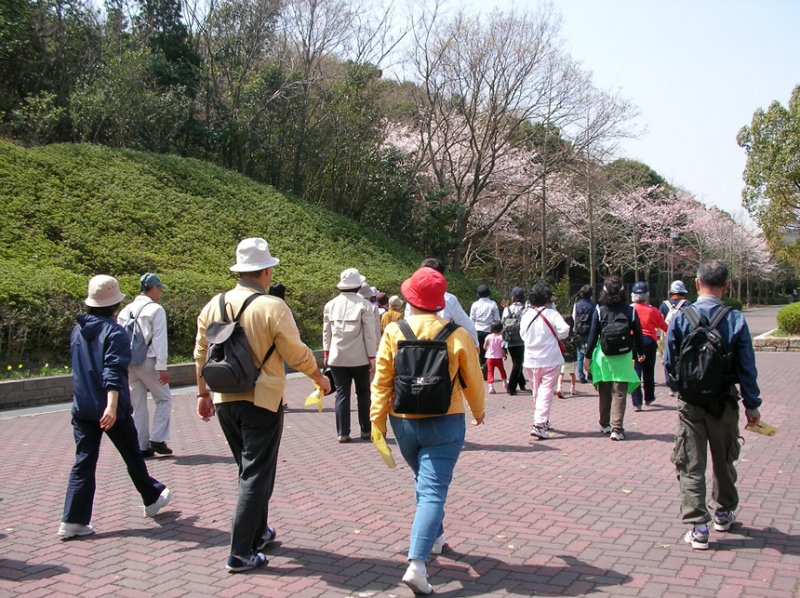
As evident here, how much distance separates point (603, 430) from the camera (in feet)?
27.8

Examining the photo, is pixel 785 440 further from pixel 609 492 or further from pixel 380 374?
pixel 380 374

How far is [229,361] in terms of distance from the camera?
164 inches

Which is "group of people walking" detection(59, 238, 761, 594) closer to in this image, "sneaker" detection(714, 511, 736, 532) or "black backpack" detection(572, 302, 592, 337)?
"sneaker" detection(714, 511, 736, 532)

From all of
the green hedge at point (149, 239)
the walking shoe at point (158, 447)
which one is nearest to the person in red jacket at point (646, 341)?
the walking shoe at point (158, 447)

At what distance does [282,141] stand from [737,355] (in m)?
23.1

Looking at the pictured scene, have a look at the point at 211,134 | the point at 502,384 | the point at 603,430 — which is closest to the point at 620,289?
the point at 603,430

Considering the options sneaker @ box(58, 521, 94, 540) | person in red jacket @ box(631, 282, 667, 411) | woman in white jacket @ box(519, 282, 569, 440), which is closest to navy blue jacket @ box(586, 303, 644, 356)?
woman in white jacket @ box(519, 282, 569, 440)

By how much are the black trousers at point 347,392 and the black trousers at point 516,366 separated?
414cm

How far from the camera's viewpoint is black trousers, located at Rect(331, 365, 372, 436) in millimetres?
7977

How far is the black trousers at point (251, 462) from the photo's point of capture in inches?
165

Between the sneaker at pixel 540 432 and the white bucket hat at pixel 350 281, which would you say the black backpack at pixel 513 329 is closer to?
the sneaker at pixel 540 432

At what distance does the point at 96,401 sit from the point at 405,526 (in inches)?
87.4

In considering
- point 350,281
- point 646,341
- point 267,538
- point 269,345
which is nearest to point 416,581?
point 267,538

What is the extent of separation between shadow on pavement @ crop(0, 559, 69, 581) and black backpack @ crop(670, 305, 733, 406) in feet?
12.6
